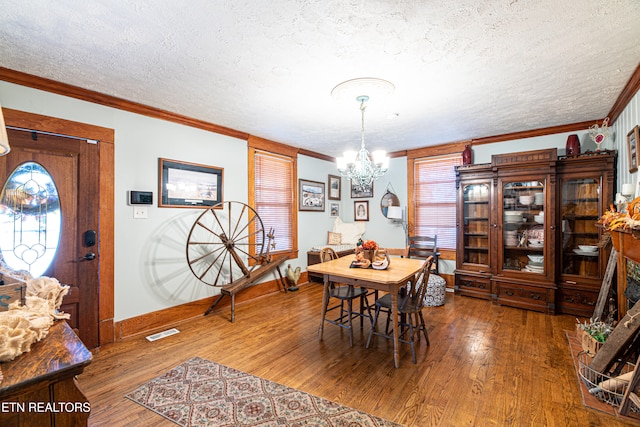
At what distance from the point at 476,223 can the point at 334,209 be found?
2.64m

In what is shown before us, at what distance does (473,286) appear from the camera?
171 inches

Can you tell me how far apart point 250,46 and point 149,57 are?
80cm

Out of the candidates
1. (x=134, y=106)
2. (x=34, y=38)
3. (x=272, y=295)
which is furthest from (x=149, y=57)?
(x=272, y=295)

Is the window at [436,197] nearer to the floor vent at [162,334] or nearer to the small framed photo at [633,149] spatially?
the small framed photo at [633,149]

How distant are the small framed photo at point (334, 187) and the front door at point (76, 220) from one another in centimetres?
391

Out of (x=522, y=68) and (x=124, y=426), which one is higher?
(x=522, y=68)

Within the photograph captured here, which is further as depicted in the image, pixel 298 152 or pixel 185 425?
pixel 298 152

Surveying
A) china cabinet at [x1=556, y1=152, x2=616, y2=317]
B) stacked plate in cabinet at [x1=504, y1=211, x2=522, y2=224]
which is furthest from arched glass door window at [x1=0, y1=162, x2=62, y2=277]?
china cabinet at [x1=556, y1=152, x2=616, y2=317]

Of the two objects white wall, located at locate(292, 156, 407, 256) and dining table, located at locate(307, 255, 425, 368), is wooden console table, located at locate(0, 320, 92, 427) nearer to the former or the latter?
dining table, located at locate(307, 255, 425, 368)

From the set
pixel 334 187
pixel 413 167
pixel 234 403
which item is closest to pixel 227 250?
pixel 234 403

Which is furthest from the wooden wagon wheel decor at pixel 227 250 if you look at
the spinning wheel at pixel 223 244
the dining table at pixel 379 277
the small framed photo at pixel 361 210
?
the small framed photo at pixel 361 210

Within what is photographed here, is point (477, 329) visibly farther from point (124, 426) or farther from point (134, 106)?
point (134, 106)

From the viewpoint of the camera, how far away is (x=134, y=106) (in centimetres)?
305

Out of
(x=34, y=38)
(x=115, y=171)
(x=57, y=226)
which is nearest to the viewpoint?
(x=34, y=38)
